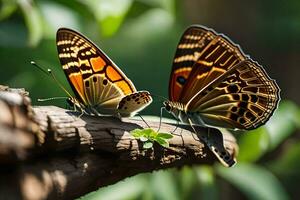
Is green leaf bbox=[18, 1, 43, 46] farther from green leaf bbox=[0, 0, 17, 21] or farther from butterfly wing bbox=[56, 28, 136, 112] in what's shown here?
butterfly wing bbox=[56, 28, 136, 112]

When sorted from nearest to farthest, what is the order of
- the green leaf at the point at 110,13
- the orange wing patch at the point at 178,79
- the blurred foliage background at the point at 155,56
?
the orange wing patch at the point at 178,79 < the green leaf at the point at 110,13 < the blurred foliage background at the point at 155,56

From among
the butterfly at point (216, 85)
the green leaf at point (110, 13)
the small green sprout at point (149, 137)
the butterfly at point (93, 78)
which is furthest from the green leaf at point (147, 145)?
the green leaf at point (110, 13)

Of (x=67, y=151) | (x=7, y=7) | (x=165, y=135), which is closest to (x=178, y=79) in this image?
(x=165, y=135)

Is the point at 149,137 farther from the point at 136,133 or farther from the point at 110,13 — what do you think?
the point at 110,13

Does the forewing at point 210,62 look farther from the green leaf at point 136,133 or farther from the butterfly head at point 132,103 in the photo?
the green leaf at point 136,133

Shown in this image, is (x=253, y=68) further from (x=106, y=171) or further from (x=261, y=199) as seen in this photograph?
(x=261, y=199)

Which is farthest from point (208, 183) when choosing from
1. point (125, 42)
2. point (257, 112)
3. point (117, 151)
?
point (117, 151)
